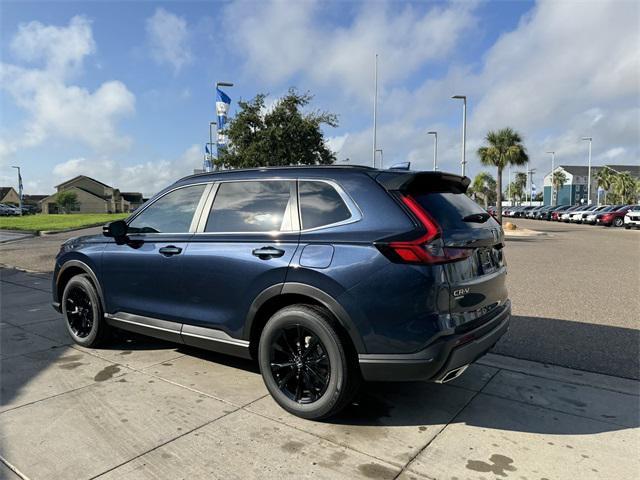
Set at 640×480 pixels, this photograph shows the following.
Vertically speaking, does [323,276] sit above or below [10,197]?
below

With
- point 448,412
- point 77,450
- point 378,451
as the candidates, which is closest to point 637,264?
point 448,412

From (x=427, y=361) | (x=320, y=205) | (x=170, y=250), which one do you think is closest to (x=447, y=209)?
(x=320, y=205)

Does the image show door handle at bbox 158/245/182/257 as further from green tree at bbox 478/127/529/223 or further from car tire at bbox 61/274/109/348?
green tree at bbox 478/127/529/223

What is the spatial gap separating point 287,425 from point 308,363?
45 centimetres

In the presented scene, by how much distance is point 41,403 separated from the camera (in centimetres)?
364

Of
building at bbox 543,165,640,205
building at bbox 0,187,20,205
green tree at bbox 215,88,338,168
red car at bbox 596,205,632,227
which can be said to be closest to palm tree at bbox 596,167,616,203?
building at bbox 543,165,640,205

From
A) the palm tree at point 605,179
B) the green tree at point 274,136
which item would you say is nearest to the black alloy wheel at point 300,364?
the green tree at point 274,136

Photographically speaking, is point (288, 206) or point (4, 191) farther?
point (4, 191)

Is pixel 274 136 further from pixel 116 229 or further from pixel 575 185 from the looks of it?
pixel 575 185

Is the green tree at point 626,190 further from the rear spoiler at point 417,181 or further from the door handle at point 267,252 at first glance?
the door handle at point 267,252

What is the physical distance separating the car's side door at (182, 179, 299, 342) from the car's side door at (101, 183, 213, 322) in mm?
142

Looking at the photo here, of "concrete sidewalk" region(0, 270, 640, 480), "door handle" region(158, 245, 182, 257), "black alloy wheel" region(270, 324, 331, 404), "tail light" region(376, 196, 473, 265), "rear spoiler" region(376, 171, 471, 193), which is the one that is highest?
"rear spoiler" region(376, 171, 471, 193)

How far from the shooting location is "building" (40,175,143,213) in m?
95.7

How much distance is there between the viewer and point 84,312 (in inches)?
198
